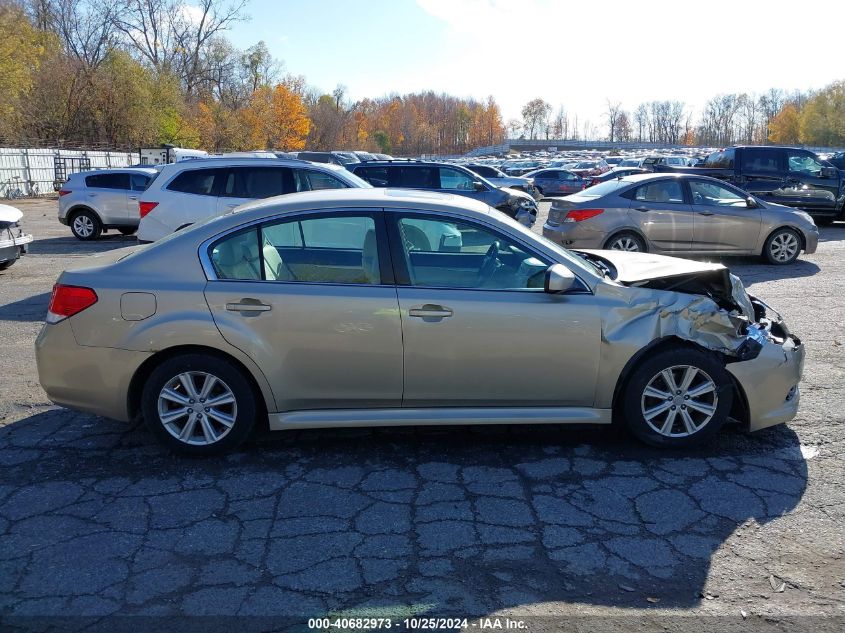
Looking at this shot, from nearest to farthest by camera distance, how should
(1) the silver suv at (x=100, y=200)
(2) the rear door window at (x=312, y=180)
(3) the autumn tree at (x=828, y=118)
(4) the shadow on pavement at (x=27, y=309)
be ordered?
(4) the shadow on pavement at (x=27, y=309), (2) the rear door window at (x=312, y=180), (1) the silver suv at (x=100, y=200), (3) the autumn tree at (x=828, y=118)

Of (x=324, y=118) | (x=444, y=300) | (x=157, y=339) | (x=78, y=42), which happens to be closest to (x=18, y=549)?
(x=157, y=339)

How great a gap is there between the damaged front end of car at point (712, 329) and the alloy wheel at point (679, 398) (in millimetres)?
193

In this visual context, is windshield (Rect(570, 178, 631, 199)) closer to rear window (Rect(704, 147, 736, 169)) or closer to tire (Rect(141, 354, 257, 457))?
rear window (Rect(704, 147, 736, 169))

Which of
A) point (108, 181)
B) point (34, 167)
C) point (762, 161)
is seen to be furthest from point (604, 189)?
point (34, 167)

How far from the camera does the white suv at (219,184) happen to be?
10086 mm

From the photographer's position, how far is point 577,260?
4.74 m

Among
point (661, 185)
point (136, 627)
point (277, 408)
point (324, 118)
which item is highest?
point (324, 118)

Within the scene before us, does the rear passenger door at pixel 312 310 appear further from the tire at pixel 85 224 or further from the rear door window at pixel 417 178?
the tire at pixel 85 224

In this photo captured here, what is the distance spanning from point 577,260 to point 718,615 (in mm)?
2363

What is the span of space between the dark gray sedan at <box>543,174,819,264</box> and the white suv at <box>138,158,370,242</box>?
13.2ft

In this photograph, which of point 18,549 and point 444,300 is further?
point 444,300

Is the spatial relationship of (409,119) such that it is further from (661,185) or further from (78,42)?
Result: (661,185)

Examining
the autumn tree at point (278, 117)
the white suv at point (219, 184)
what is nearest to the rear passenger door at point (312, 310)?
the white suv at point (219, 184)

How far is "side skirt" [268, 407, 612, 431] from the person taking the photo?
452 centimetres
